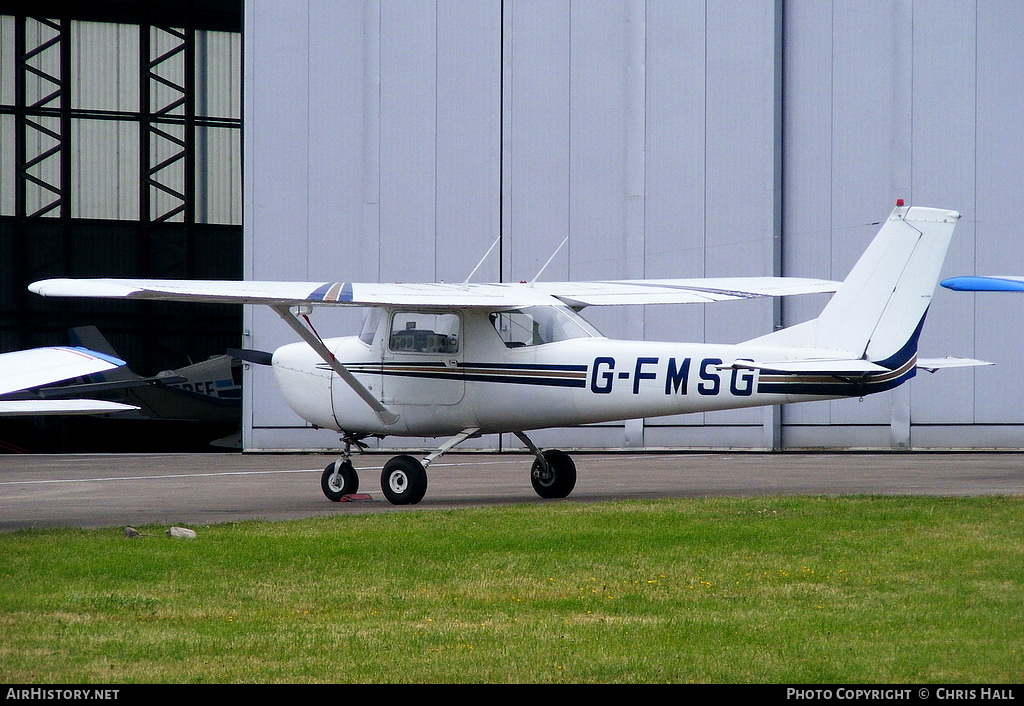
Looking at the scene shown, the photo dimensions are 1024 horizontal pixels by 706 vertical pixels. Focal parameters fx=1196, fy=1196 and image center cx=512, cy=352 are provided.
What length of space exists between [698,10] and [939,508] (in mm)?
17565

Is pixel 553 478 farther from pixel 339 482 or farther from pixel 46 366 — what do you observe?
pixel 46 366

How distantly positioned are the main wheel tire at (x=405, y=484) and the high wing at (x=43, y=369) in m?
4.09

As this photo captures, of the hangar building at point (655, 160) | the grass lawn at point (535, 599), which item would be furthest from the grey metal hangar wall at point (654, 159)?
the grass lawn at point (535, 599)

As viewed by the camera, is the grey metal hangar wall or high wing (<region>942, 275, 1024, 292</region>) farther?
the grey metal hangar wall

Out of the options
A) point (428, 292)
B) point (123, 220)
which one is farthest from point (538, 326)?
point (123, 220)

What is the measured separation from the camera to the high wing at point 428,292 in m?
11.7

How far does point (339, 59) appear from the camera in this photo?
27.3 metres

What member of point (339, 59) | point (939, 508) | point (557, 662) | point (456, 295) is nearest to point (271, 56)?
point (339, 59)

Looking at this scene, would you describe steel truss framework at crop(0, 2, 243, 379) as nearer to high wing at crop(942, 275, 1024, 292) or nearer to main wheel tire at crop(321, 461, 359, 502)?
main wheel tire at crop(321, 461, 359, 502)

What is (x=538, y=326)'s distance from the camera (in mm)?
14000

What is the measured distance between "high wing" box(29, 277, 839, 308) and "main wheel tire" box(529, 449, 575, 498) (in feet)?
6.42

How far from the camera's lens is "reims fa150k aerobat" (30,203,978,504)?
41.4 ft

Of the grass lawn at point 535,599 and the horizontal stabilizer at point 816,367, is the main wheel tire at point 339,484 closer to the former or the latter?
the grass lawn at point 535,599

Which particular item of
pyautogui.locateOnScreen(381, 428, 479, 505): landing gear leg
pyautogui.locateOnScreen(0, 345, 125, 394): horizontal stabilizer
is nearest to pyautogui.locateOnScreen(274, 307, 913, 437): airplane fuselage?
pyautogui.locateOnScreen(381, 428, 479, 505): landing gear leg
